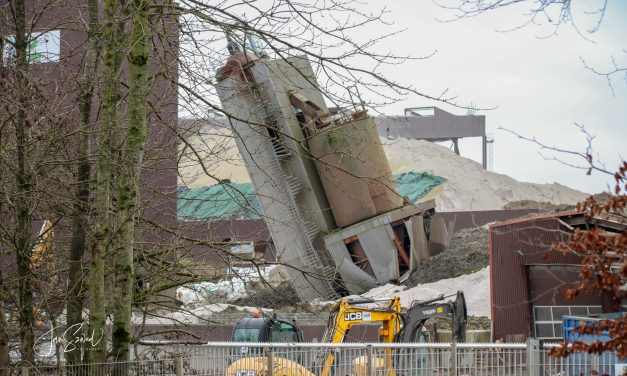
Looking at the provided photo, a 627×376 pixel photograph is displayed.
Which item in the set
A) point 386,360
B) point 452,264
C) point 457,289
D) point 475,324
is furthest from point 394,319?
point 452,264

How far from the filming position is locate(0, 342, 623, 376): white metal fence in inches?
612

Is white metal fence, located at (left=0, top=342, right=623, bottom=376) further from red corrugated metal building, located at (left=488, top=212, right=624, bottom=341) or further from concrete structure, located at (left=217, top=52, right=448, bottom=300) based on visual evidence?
concrete structure, located at (left=217, top=52, right=448, bottom=300)

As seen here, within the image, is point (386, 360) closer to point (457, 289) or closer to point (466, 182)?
point (457, 289)

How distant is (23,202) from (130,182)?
6.80 feet

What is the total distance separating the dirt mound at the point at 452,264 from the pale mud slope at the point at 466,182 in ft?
170

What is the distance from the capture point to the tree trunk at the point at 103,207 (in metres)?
12.6

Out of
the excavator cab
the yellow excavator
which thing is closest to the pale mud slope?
the yellow excavator

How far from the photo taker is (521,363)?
54.2ft

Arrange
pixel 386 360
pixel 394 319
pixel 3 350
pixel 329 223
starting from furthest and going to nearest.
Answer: pixel 329 223 < pixel 394 319 < pixel 386 360 < pixel 3 350

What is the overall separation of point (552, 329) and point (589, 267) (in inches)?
1027

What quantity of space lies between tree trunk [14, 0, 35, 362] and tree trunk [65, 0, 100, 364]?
1.80 ft

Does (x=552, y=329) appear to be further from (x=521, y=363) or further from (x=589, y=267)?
(x=589, y=267)

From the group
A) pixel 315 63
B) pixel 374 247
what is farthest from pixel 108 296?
pixel 374 247

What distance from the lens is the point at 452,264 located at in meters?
48.9
